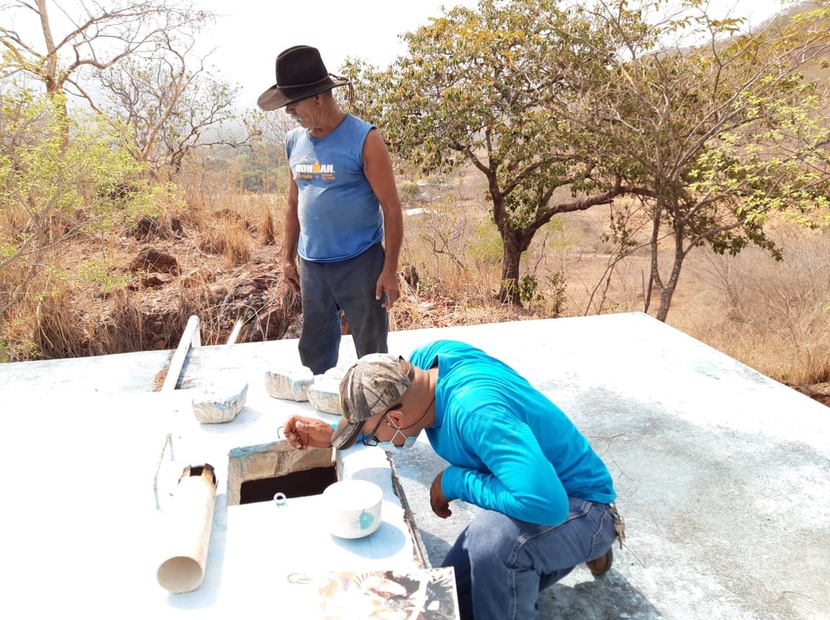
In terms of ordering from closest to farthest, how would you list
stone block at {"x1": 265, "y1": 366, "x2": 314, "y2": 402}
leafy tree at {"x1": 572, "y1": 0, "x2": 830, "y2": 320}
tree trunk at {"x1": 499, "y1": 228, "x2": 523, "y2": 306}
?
stone block at {"x1": 265, "y1": 366, "x2": 314, "y2": 402}, leafy tree at {"x1": 572, "y1": 0, "x2": 830, "y2": 320}, tree trunk at {"x1": 499, "y1": 228, "x2": 523, "y2": 306}

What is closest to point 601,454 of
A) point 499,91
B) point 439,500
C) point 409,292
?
point 439,500

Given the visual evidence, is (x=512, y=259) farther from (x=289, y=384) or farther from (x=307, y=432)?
(x=307, y=432)

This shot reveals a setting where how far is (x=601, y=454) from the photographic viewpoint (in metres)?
2.41

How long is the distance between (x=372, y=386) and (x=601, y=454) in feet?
4.47

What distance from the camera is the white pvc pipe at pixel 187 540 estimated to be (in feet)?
4.14

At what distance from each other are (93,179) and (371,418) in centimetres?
399

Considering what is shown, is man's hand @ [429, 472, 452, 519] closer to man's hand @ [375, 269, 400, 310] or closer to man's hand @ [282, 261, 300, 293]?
man's hand @ [375, 269, 400, 310]

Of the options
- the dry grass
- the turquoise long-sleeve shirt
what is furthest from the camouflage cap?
the dry grass

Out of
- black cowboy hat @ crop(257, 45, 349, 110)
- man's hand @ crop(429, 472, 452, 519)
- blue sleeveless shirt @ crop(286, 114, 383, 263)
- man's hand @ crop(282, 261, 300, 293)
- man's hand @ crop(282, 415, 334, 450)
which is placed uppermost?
black cowboy hat @ crop(257, 45, 349, 110)

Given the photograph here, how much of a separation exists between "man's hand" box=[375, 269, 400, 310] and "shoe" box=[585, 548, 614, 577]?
123 cm

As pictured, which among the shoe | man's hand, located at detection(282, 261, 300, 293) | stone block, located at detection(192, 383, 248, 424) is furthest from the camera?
man's hand, located at detection(282, 261, 300, 293)

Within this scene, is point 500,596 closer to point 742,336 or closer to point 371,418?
point 371,418

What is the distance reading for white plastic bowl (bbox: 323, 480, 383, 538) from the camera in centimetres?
137

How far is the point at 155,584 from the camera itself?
1306 millimetres
